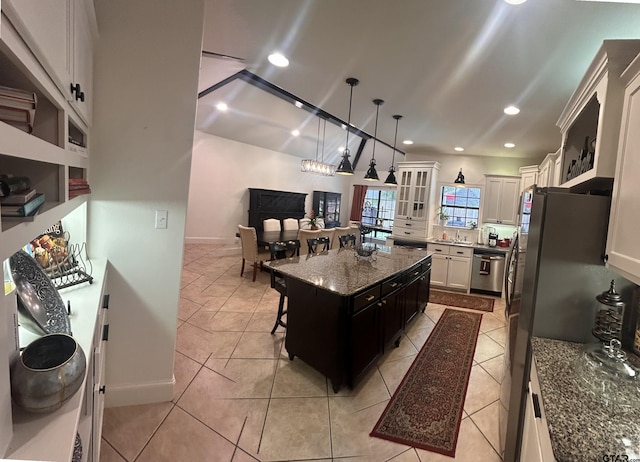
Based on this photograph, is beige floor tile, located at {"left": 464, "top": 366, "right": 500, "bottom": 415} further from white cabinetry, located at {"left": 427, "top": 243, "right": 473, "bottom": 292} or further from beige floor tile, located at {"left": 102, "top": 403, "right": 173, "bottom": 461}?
white cabinetry, located at {"left": 427, "top": 243, "right": 473, "bottom": 292}

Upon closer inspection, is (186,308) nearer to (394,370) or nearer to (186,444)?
(186,444)

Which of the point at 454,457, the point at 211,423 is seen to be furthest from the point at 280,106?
the point at 454,457

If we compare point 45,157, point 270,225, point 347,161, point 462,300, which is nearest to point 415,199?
point 462,300

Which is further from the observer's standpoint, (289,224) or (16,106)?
(289,224)

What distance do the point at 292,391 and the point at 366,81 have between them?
2.94 m

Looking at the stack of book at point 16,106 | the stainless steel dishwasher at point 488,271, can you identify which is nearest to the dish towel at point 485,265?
the stainless steel dishwasher at point 488,271

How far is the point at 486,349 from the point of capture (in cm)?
314

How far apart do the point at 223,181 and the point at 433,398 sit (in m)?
Answer: 6.47

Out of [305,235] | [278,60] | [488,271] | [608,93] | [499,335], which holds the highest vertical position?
[278,60]

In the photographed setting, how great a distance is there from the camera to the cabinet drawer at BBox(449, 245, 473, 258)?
5.05m

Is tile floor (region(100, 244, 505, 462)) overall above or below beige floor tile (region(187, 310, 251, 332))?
below

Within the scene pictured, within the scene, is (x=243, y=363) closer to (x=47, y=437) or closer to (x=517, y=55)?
(x=47, y=437)

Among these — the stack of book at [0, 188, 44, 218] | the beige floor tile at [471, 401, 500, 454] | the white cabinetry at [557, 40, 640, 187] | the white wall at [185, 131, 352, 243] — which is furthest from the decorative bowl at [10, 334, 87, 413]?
the white wall at [185, 131, 352, 243]

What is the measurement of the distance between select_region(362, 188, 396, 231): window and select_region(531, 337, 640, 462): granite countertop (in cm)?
819
